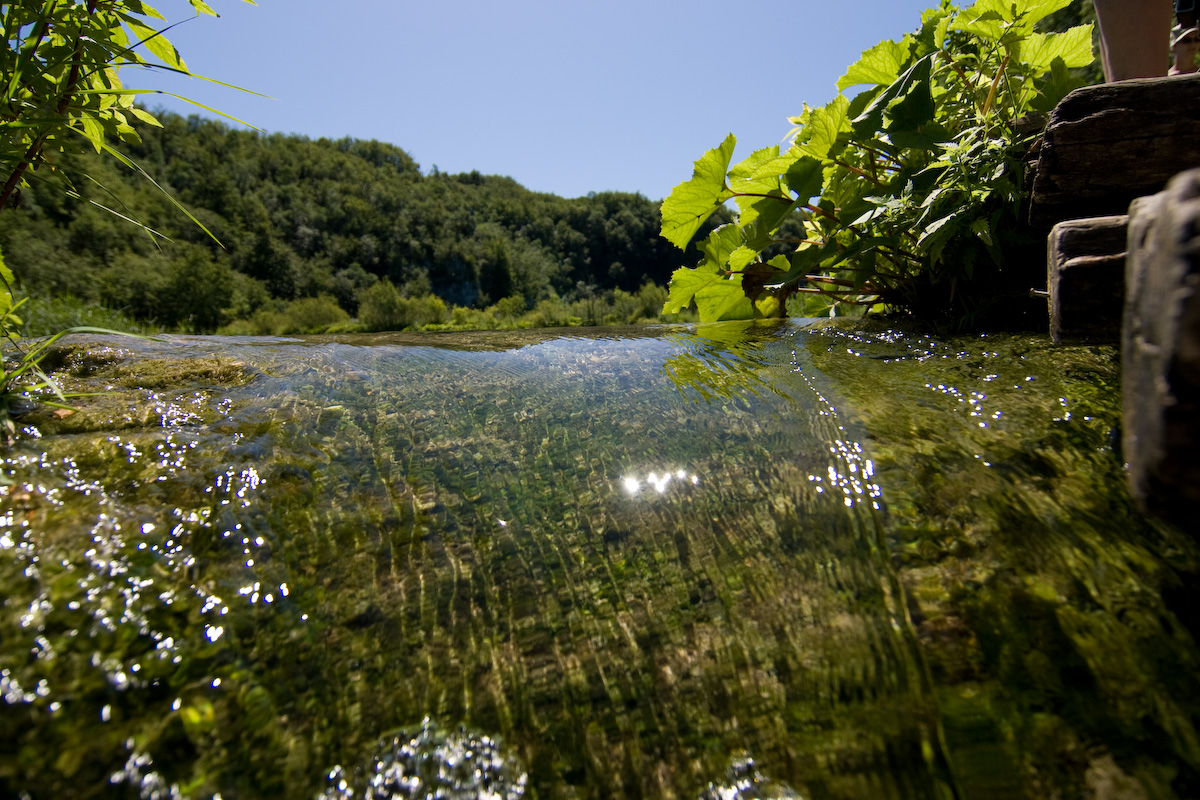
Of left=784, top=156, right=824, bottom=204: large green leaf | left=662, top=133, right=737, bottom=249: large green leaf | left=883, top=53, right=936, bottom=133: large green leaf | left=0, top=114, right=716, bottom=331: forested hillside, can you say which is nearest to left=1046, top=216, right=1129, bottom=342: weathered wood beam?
left=883, top=53, right=936, bottom=133: large green leaf

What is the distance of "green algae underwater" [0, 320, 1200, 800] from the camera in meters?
0.70

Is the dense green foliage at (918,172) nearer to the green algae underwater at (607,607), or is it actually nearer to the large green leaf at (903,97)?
the large green leaf at (903,97)

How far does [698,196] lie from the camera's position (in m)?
2.28

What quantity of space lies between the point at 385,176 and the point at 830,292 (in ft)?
268

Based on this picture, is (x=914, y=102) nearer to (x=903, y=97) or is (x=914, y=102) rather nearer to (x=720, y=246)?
(x=903, y=97)

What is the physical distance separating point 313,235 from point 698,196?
62857 mm

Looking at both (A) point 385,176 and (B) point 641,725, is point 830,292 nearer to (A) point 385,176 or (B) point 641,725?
(B) point 641,725

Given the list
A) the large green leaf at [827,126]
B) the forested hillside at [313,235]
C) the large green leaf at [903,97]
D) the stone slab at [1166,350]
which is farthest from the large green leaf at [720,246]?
the forested hillside at [313,235]

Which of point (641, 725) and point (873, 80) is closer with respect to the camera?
point (641, 725)

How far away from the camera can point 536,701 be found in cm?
81

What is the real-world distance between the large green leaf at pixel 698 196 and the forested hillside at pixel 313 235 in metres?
30.6

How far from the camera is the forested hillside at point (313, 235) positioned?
30.6 meters

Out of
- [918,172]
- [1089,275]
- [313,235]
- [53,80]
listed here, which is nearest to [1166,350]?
[1089,275]

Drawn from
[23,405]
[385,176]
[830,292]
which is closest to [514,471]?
[23,405]
